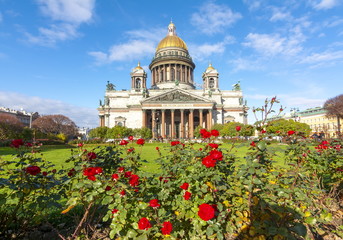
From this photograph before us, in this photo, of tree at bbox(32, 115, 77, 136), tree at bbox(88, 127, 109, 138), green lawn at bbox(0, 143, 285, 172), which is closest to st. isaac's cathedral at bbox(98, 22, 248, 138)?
tree at bbox(88, 127, 109, 138)

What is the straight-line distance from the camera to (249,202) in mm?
3141

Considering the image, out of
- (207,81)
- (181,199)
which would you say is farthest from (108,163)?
(207,81)

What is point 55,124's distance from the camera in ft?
204

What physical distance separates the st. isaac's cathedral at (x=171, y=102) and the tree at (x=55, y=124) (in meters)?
22.4

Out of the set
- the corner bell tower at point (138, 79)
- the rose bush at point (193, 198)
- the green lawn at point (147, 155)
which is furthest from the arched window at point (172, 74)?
the rose bush at point (193, 198)

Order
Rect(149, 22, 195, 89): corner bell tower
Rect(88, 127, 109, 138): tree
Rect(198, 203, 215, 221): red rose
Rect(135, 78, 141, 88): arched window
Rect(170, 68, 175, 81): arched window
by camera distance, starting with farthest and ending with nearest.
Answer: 1. Rect(170, 68, 175, 81): arched window
2. Rect(149, 22, 195, 89): corner bell tower
3. Rect(135, 78, 141, 88): arched window
4. Rect(88, 127, 109, 138): tree
5. Rect(198, 203, 215, 221): red rose

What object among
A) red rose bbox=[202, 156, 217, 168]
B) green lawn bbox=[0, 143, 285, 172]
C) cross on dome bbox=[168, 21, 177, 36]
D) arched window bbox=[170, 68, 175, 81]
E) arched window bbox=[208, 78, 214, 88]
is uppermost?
cross on dome bbox=[168, 21, 177, 36]

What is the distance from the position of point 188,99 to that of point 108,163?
4098 centimetres

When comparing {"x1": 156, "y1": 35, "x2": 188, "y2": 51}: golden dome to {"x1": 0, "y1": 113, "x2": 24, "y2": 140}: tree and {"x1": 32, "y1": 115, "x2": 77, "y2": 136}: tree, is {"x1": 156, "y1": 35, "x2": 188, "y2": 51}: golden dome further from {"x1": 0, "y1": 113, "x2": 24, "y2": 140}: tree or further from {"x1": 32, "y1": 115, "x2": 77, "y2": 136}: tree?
{"x1": 0, "y1": 113, "x2": 24, "y2": 140}: tree

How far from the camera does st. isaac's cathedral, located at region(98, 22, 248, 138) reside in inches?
1725

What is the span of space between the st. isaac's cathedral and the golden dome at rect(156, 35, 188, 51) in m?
0.30

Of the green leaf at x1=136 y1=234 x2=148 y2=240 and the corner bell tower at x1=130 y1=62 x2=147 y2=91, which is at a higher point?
the corner bell tower at x1=130 y1=62 x2=147 y2=91

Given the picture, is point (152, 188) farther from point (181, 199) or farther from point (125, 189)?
point (125, 189)

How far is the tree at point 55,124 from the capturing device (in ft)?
197
